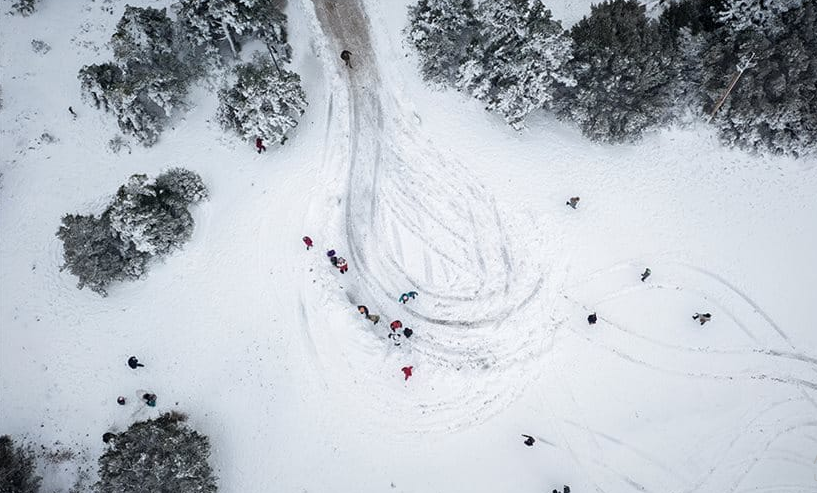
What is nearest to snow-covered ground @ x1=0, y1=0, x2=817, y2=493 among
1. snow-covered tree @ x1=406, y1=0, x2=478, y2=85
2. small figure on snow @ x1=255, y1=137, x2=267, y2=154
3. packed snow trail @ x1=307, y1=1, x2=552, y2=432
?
packed snow trail @ x1=307, y1=1, x2=552, y2=432

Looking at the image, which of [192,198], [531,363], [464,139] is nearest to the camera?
[531,363]

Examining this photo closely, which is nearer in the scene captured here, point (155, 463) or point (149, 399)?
point (155, 463)

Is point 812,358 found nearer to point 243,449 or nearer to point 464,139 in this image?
point 464,139

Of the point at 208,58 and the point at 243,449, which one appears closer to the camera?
the point at 243,449

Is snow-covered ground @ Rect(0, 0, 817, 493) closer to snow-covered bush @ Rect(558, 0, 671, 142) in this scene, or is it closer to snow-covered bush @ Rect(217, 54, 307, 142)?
snow-covered bush @ Rect(217, 54, 307, 142)

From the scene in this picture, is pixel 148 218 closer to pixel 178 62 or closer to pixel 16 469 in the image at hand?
pixel 178 62

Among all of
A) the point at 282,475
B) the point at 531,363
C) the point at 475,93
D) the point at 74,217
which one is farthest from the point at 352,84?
the point at 282,475

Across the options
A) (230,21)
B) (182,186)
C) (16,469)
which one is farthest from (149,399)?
(230,21)
